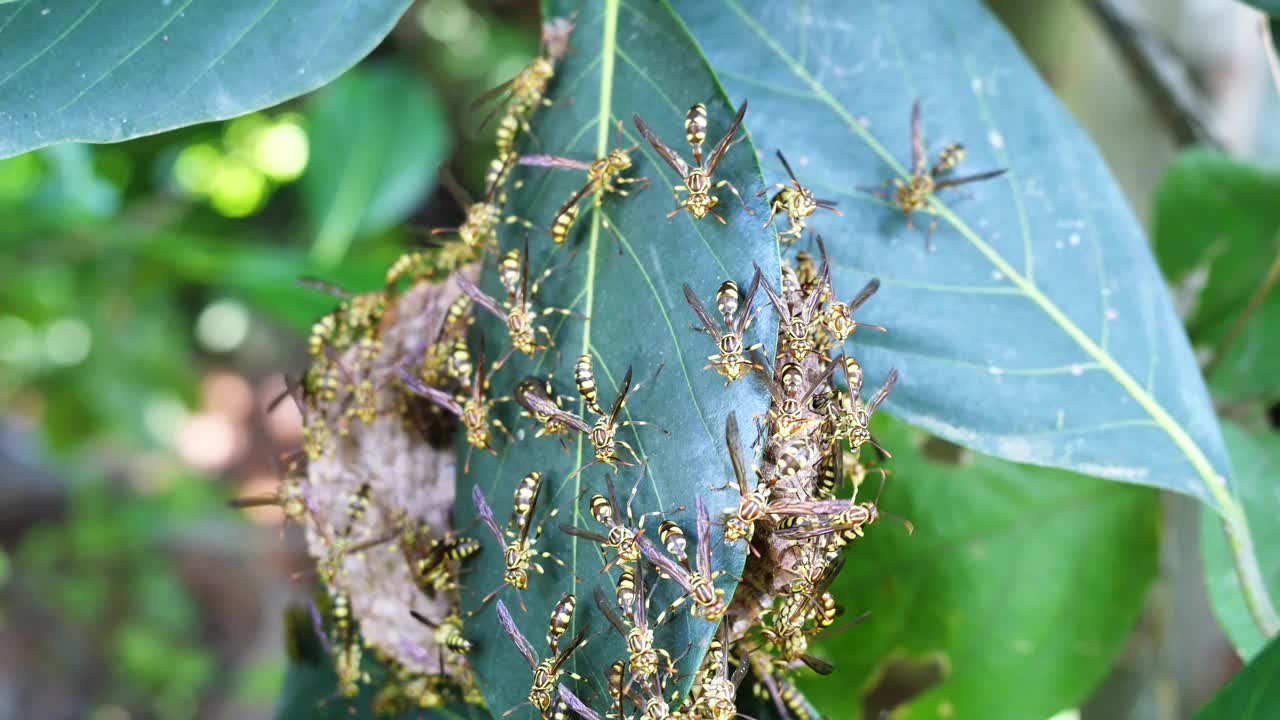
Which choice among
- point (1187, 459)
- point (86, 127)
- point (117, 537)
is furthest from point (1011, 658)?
point (117, 537)

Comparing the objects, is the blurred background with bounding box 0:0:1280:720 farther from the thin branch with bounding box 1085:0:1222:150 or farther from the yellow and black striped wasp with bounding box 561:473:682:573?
the yellow and black striped wasp with bounding box 561:473:682:573

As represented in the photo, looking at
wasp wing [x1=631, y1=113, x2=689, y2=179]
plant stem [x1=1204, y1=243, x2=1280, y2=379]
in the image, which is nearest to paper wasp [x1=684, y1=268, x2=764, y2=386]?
wasp wing [x1=631, y1=113, x2=689, y2=179]

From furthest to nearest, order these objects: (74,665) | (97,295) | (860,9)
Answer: (74,665) → (97,295) → (860,9)

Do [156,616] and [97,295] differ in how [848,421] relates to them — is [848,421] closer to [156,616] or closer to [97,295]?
[97,295]

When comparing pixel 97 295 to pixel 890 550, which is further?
pixel 97 295

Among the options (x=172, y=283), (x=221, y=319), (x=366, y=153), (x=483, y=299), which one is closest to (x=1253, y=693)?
(x=483, y=299)

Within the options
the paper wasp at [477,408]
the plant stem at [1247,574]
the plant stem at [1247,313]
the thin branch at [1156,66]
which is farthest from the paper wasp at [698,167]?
the thin branch at [1156,66]
